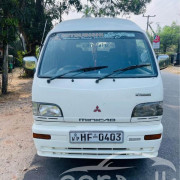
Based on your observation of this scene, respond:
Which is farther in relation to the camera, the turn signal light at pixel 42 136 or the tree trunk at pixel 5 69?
the tree trunk at pixel 5 69

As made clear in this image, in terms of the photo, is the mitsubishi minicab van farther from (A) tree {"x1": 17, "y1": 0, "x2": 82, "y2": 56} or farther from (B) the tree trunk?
(A) tree {"x1": 17, "y1": 0, "x2": 82, "y2": 56}

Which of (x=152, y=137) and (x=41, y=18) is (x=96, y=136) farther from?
(x=41, y=18)

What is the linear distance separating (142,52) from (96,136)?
141 cm

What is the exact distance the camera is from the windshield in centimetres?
314

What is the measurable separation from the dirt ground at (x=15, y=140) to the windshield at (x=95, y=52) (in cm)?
138

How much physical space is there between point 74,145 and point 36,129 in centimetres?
49

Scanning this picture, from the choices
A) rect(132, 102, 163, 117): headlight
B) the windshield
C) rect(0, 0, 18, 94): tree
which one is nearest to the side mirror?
the windshield

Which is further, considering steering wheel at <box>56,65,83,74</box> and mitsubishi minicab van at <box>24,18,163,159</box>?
steering wheel at <box>56,65,83,74</box>

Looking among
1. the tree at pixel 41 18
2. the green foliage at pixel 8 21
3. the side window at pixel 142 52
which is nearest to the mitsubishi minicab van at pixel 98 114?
the side window at pixel 142 52

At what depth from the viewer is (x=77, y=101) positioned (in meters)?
2.76

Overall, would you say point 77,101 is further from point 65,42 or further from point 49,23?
point 49,23

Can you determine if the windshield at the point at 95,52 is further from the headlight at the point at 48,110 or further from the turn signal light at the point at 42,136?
the turn signal light at the point at 42,136

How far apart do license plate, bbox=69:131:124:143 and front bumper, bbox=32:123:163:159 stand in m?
0.04

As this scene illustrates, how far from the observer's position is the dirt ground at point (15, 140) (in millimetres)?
3294
